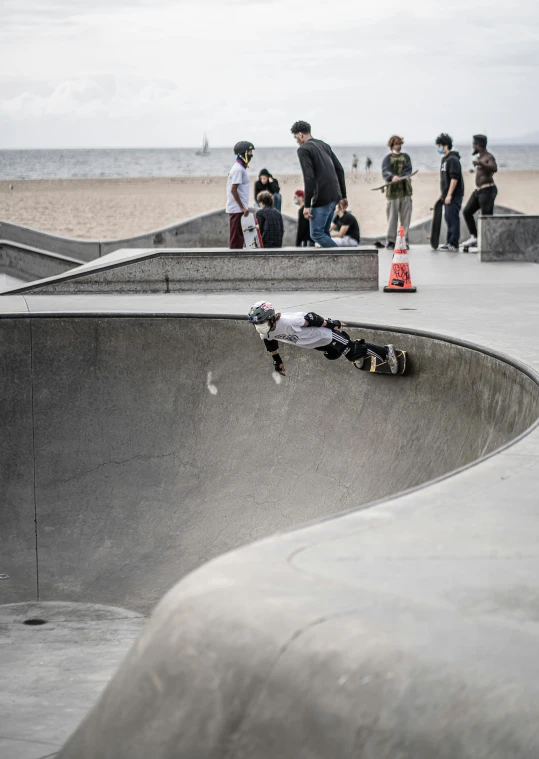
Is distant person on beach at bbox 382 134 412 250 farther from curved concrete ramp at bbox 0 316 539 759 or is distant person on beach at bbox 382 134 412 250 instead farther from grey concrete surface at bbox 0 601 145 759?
grey concrete surface at bbox 0 601 145 759

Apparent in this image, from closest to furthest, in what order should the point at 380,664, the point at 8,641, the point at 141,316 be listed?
the point at 380,664, the point at 8,641, the point at 141,316

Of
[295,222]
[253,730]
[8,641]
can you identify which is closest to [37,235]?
[295,222]

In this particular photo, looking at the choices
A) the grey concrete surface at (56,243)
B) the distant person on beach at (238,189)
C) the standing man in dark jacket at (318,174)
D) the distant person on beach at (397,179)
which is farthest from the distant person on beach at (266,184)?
the grey concrete surface at (56,243)

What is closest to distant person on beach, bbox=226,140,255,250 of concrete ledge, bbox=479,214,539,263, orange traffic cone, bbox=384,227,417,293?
orange traffic cone, bbox=384,227,417,293

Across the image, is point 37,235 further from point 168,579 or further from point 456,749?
point 456,749

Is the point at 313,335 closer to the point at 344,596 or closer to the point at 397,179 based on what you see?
the point at 344,596

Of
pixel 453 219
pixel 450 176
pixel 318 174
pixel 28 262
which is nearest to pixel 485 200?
pixel 453 219

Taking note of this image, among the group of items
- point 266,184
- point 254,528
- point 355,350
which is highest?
point 266,184

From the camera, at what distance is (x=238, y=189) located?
12703mm

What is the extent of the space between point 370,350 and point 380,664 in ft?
17.9

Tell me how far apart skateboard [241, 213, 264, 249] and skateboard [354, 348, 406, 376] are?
611 centimetres

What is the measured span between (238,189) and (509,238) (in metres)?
5.36

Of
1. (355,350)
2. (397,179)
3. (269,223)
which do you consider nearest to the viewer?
(355,350)

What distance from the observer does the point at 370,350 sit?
24.8ft
